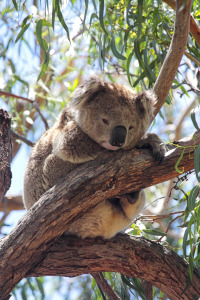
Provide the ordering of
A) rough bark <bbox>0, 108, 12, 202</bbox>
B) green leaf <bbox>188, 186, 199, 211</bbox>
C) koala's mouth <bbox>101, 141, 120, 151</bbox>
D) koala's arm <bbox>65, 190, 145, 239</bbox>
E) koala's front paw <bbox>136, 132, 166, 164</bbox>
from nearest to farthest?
green leaf <bbox>188, 186, 199, 211</bbox>, koala's front paw <bbox>136, 132, 166, 164</bbox>, koala's mouth <bbox>101, 141, 120, 151</bbox>, koala's arm <bbox>65, 190, 145, 239</bbox>, rough bark <bbox>0, 108, 12, 202</bbox>

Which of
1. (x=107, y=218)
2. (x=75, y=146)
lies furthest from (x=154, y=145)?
(x=107, y=218)

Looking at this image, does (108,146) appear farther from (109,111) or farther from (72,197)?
(72,197)

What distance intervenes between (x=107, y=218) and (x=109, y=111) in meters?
0.75

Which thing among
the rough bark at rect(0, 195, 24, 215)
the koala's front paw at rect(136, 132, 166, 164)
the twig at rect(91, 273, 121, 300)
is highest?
the rough bark at rect(0, 195, 24, 215)

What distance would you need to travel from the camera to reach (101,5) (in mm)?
1815

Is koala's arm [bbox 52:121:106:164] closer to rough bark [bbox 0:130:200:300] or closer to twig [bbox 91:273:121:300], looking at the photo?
rough bark [bbox 0:130:200:300]

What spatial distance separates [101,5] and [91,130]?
79cm

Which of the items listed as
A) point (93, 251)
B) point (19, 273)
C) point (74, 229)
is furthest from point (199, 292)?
point (19, 273)

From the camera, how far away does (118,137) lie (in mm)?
1973

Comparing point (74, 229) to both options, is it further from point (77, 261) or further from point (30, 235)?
point (30, 235)

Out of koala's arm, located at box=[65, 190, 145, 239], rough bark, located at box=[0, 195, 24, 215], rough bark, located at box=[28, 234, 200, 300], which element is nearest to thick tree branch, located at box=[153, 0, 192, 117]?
koala's arm, located at box=[65, 190, 145, 239]

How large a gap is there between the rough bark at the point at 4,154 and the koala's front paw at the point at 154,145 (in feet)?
3.40

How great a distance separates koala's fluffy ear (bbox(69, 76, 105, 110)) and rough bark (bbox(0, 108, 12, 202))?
27.0 inches

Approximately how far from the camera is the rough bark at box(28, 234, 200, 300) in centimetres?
204
